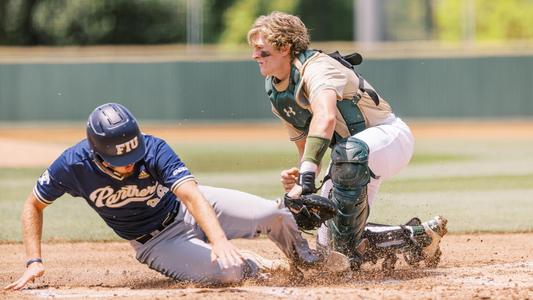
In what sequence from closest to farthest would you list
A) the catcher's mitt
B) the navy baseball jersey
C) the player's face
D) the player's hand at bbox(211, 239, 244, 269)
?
the player's hand at bbox(211, 239, 244, 269) → the navy baseball jersey → the catcher's mitt → the player's face

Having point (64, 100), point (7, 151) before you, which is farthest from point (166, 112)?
point (7, 151)

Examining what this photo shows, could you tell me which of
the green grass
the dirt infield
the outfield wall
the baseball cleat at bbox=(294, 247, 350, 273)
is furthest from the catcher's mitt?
the outfield wall

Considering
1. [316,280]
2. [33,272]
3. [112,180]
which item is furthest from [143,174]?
[316,280]

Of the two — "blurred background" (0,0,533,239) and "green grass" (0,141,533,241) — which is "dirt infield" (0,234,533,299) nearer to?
"green grass" (0,141,533,241)

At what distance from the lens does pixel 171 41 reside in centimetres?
3156

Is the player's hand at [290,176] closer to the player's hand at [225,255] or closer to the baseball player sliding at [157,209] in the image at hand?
the baseball player sliding at [157,209]

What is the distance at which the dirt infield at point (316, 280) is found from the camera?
4.95 m

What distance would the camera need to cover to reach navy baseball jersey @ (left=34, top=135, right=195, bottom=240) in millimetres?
5105

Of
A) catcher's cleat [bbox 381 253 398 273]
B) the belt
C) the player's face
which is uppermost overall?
the player's face

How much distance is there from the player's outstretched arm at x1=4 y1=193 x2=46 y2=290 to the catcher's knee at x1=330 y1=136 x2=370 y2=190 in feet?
5.32

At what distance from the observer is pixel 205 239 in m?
5.60

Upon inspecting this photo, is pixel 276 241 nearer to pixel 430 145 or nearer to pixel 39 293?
pixel 39 293

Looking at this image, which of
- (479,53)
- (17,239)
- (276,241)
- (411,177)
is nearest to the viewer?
(276,241)

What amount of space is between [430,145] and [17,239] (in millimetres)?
12128
